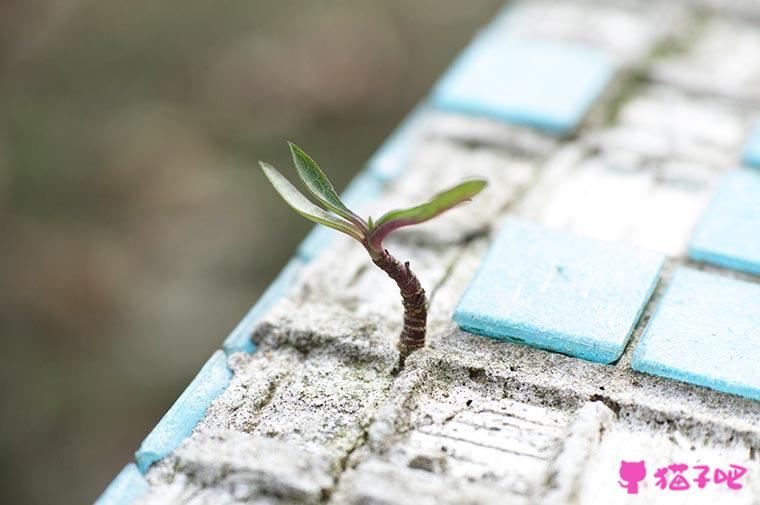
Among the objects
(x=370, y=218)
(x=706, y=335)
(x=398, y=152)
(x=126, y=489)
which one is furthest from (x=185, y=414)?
(x=398, y=152)

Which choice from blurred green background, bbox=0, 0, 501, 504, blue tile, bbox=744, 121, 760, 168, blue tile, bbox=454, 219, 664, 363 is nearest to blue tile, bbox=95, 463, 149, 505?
blue tile, bbox=454, 219, 664, 363

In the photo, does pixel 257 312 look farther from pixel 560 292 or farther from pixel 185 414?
pixel 560 292

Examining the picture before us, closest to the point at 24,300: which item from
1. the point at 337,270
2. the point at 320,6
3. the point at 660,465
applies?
the point at 320,6

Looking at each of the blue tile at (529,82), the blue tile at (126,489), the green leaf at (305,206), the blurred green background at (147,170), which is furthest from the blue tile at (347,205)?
the blurred green background at (147,170)

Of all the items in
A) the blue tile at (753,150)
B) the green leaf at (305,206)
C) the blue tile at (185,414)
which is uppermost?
the blue tile at (753,150)

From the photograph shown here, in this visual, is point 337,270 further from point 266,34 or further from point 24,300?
point 266,34

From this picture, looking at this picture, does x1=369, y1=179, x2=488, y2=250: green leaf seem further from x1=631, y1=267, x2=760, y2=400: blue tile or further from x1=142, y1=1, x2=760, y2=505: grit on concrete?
x1=631, y1=267, x2=760, y2=400: blue tile

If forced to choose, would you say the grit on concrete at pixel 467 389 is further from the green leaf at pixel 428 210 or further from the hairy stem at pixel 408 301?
the green leaf at pixel 428 210
